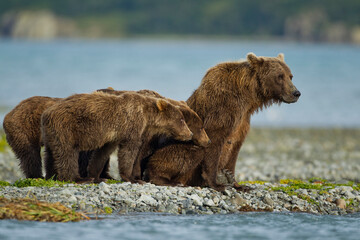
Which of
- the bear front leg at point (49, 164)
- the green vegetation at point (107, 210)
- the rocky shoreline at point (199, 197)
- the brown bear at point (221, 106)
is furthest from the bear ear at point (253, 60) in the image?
the bear front leg at point (49, 164)

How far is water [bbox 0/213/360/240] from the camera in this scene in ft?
25.8

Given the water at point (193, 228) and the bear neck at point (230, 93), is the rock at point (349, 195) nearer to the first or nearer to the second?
the water at point (193, 228)

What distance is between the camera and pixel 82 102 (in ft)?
31.0

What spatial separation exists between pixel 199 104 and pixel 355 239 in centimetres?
329

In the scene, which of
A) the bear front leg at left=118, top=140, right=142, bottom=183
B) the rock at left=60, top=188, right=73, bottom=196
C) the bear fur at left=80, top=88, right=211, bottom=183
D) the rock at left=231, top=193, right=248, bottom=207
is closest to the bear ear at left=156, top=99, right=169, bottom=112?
the bear fur at left=80, top=88, right=211, bottom=183

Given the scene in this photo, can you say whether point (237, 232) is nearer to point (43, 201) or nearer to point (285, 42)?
point (43, 201)

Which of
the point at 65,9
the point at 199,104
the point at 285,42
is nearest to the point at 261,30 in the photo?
the point at 285,42

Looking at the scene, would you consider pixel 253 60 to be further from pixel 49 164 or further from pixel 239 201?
pixel 49 164

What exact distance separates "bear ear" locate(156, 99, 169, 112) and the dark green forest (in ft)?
487

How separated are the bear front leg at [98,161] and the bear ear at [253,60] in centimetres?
255

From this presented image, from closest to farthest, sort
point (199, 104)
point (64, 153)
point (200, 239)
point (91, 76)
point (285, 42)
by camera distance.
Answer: point (200, 239)
point (64, 153)
point (199, 104)
point (91, 76)
point (285, 42)

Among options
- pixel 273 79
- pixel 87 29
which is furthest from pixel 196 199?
pixel 87 29

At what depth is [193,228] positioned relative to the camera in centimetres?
835

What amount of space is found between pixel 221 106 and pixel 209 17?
165180 millimetres
